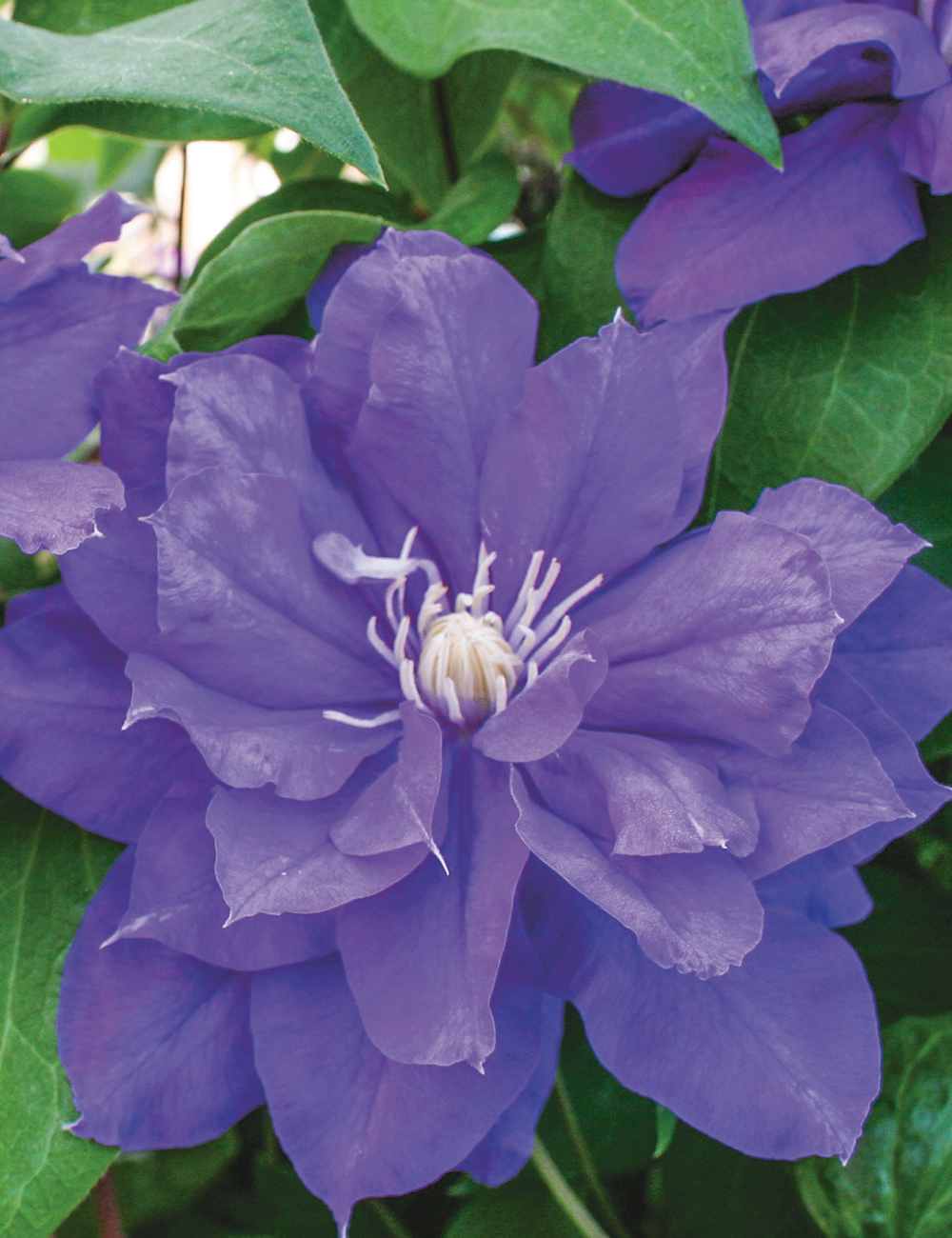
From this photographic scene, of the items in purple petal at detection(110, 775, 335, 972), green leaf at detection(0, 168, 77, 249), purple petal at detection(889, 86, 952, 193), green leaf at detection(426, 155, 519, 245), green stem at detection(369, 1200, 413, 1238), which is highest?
purple petal at detection(889, 86, 952, 193)

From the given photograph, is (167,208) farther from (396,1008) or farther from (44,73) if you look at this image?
(396,1008)

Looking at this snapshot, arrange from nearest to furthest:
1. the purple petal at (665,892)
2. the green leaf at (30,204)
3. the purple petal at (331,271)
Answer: the purple petal at (665,892) → the purple petal at (331,271) → the green leaf at (30,204)

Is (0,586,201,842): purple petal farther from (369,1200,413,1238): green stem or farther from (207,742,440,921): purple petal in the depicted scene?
(369,1200,413,1238): green stem

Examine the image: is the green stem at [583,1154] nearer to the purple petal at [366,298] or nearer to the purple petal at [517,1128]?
the purple petal at [517,1128]

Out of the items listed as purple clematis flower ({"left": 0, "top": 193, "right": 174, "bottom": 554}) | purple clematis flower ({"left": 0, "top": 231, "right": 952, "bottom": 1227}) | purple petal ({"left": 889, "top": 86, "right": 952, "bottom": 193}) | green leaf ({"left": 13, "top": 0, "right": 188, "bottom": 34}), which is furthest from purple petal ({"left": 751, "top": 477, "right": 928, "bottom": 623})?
green leaf ({"left": 13, "top": 0, "right": 188, "bottom": 34})

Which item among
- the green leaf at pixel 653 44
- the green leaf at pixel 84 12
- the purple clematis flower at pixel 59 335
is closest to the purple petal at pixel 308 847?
the purple clematis flower at pixel 59 335

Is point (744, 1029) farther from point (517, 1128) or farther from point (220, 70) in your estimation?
point (220, 70)

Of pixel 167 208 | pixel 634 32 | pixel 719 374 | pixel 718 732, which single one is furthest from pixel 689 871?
pixel 167 208
